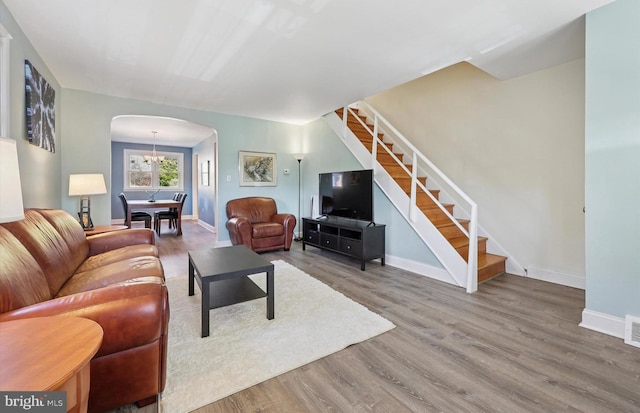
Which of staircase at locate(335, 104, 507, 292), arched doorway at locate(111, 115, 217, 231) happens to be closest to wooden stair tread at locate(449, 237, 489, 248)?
staircase at locate(335, 104, 507, 292)

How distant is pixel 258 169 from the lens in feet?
18.0

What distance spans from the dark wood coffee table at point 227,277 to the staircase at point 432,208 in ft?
7.06

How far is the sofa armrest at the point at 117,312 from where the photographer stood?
1.16m

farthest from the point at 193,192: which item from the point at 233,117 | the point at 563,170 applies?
the point at 563,170

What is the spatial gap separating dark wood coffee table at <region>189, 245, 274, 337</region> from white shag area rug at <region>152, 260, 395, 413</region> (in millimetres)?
169

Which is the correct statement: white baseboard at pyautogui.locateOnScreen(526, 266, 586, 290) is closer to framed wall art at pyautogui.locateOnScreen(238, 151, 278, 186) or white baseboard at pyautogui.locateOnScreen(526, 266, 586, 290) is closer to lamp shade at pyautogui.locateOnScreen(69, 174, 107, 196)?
framed wall art at pyautogui.locateOnScreen(238, 151, 278, 186)

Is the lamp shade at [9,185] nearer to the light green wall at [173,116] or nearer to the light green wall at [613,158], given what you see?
the light green wall at [613,158]

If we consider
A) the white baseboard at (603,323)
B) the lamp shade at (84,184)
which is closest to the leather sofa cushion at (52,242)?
the lamp shade at (84,184)

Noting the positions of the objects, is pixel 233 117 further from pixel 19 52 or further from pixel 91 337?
pixel 91 337

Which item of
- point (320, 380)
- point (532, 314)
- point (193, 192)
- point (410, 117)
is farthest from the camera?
point (193, 192)

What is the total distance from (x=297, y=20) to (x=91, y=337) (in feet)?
7.96

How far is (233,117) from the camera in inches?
203

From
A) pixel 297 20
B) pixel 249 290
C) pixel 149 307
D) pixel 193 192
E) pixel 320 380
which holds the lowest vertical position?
pixel 320 380

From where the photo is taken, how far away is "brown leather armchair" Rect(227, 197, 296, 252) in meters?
4.42
